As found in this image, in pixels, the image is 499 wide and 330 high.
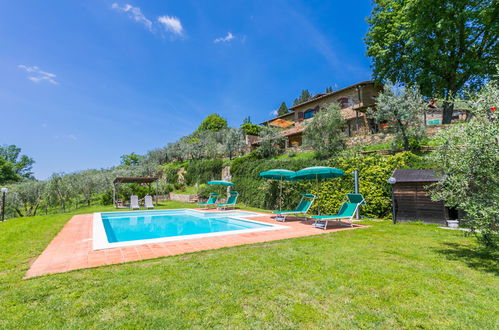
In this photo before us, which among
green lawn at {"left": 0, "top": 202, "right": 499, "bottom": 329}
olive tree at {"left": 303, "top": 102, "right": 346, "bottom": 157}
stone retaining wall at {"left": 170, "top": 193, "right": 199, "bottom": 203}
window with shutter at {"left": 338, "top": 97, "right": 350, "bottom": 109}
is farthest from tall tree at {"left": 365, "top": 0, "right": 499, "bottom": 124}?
stone retaining wall at {"left": 170, "top": 193, "right": 199, "bottom": 203}

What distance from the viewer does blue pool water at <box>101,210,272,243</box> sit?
934cm

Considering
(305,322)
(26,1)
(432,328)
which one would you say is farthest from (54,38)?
(432,328)

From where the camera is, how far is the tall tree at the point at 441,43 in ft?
51.8

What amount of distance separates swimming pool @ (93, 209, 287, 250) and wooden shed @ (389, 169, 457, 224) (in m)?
4.79

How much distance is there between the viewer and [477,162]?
3932mm

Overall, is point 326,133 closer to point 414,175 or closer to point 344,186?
point 344,186

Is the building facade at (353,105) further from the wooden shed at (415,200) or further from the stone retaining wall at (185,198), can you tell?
the stone retaining wall at (185,198)

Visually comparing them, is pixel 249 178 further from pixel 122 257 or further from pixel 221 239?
pixel 122 257

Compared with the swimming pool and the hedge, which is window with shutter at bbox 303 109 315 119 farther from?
A: the swimming pool

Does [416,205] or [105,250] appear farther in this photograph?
[416,205]

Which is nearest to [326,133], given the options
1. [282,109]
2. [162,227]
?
[162,227]

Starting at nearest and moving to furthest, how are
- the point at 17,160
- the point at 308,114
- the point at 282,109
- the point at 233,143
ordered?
1. the point at 233,143
2. the point at 308,114
3. the point at 17,160
4. the point at 282,109

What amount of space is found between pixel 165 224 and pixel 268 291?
32.7 ft

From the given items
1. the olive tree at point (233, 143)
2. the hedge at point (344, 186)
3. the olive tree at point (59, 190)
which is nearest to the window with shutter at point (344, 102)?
the olive tree at point (233, 143)
